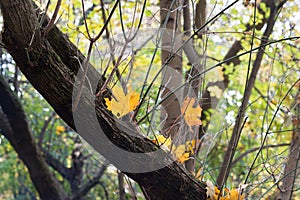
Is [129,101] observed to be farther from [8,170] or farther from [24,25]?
[8,170]

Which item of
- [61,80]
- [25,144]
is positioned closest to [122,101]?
[61,80]

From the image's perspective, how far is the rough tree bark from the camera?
114 centimetres

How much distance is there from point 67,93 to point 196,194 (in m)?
0.50

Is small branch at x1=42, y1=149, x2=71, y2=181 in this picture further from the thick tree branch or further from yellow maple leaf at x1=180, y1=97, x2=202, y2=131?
Answer: yellow maple leaf at x1=180, y1=97, x2=202, y2=131

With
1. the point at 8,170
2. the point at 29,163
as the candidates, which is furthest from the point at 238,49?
the point at 8,170

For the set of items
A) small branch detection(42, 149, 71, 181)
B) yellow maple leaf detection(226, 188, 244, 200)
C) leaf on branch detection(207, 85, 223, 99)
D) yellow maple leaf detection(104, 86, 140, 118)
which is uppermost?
small branch detection(42, 149, 71, 181)

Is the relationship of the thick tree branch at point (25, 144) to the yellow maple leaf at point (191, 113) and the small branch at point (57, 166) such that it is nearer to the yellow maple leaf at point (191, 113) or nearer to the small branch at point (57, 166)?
the small branch at point (57, 166)

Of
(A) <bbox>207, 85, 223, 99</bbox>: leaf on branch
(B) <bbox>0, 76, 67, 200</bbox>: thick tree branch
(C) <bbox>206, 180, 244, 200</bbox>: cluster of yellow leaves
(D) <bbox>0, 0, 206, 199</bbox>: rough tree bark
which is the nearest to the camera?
(D) <bbox>0, 0, 206, 199</bbox>: rough tree bark

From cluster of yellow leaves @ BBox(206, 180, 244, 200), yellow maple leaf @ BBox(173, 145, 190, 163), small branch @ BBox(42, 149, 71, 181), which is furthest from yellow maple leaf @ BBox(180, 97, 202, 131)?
small branch @ BBox(42, 149, 71, 181)

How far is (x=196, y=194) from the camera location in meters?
1.39

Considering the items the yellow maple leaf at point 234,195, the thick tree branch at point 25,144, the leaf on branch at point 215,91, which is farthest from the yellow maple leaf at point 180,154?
the thick tree branch at point 25,144

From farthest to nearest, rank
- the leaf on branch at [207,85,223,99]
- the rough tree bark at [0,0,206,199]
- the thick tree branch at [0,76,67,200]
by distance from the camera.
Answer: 1. the thick tree branch at [0,76,67,200]
2. the leaf on branch at [207,85,223,99]
3. the rough tree bark at [0,0,206,199]

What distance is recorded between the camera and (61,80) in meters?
1.21

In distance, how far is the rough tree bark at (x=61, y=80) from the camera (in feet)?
3.73
